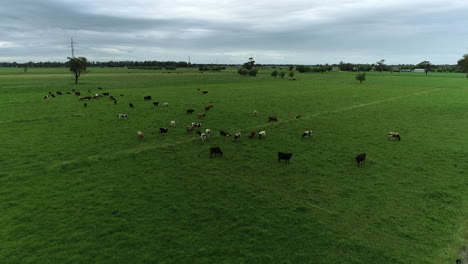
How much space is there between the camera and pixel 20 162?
19812 mm

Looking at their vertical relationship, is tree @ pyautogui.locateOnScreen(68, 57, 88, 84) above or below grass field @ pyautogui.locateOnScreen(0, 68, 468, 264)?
above

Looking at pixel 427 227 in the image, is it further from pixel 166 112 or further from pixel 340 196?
pixel 166 112

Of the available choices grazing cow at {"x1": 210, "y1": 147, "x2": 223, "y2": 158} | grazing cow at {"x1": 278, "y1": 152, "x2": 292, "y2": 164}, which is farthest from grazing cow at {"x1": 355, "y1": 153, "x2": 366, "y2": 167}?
grazing cow at {"x1": 210, "y1": 147, "x2": 223, "y2": 158}

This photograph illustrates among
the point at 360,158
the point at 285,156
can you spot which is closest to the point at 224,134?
the point at 285,156

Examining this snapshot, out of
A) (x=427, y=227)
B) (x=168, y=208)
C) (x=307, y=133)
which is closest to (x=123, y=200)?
(x=168, y=208)

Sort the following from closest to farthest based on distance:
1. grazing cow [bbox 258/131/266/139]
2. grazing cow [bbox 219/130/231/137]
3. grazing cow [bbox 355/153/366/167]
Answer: grazing cow [bbox 355/153/366/167] → grazing cow [bbox 258/131/266/139] → grazing cow [bbox 219/130/231/137]

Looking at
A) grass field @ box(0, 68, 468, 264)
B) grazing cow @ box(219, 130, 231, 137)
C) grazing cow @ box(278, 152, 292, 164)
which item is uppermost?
grazing cow @ box(219, 130, 231, 137)

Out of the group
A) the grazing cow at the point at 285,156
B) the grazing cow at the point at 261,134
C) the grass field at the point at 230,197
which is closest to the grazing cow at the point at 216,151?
the grass field at the point at 230,197

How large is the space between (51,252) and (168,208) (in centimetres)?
522

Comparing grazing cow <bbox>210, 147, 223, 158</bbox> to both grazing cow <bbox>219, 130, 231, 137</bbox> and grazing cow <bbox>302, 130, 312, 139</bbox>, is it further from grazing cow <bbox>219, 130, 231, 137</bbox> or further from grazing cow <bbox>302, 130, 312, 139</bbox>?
grazing cow <bbox>302, 130, 312, 139</bbox>

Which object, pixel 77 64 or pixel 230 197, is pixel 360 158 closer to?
pixel 230 197

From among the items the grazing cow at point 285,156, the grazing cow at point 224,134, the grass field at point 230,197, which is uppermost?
the grazing cow at point 224,134

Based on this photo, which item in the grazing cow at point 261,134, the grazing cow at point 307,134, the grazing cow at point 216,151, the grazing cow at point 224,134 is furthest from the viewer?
the grazing cow at point 224,134

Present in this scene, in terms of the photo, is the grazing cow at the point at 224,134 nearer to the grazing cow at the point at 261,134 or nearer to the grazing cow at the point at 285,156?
the grazing cow at the point at 261,134
